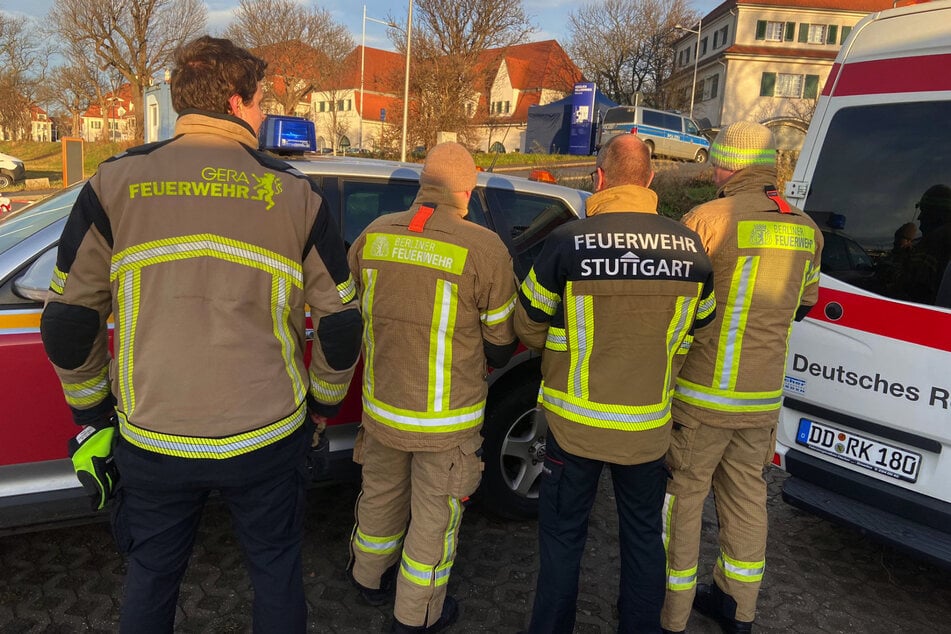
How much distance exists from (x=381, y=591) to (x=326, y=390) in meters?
1.14

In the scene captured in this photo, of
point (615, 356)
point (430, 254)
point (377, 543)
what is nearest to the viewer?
point (615, 356)

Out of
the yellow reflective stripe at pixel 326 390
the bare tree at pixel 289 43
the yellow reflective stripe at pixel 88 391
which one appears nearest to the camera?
the yellow reflective stripe at pixel 88 391

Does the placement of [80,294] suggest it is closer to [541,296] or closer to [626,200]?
[541,296]

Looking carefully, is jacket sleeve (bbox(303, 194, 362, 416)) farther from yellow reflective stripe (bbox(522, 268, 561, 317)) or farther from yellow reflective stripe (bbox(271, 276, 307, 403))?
yellow reflective stripe (bbox(522, 268, 561, 317))

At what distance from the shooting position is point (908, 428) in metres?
2.68

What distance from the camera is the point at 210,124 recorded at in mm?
1729

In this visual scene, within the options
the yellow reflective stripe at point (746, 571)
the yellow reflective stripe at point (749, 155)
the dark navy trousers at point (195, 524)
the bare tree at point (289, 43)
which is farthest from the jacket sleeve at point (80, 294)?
the bare tree at point (289, 43)

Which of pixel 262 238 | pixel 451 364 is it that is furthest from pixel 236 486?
pixel 451 364

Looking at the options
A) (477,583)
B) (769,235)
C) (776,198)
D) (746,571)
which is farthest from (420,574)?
(776,198)

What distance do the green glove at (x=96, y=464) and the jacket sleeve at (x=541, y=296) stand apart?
136cm

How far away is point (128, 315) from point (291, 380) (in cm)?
46

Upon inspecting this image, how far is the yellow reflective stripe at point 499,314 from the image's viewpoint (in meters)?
2.35

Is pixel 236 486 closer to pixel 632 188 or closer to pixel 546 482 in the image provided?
pixel 546 482

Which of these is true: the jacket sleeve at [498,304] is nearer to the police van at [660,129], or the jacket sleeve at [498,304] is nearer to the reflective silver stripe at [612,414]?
the reflective silver stripe at [612,414]
